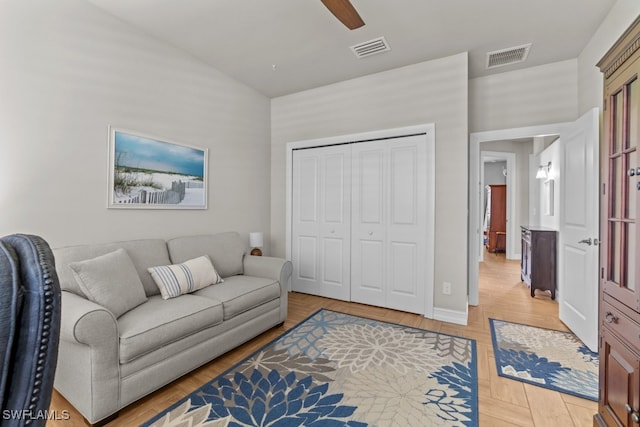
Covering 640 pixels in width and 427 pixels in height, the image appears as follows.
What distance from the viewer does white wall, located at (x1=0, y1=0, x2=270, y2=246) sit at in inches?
78.8

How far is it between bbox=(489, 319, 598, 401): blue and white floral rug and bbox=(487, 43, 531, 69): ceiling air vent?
2720 mm

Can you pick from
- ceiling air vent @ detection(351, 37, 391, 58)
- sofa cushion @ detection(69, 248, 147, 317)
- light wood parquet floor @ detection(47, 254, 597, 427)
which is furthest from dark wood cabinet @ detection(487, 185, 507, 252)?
sofa cushion @ detection(69, 248, 147, 317)

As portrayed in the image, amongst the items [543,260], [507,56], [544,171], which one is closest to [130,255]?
[507,56]

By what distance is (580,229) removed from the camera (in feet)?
8.86

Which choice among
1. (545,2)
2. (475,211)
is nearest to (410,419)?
(475,211)

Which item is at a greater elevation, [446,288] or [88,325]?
[88,325]

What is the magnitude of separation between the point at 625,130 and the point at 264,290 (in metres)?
2.52

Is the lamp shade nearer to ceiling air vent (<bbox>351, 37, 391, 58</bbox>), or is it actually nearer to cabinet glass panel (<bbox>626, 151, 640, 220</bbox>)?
ceiling air vent (<bbox>351, 37, 391, 58</bbox>)

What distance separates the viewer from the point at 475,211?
11.8 ft

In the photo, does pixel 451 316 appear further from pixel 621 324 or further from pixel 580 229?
pixel 621 324

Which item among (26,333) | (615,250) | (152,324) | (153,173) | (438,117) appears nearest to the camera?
(26,333)

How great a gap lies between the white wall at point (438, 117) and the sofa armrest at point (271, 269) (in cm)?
159

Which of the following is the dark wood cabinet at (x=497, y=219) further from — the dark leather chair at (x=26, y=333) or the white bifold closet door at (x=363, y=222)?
the dark leather chair at (x=26, y=333)

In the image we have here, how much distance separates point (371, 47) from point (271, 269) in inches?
95.0
